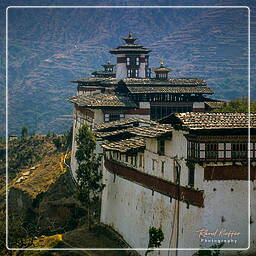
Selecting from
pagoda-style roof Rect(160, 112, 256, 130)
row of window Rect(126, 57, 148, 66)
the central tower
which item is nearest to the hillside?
pagoda-style roof Rect(160, 112, 256, 130)

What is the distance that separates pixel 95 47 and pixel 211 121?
292ft

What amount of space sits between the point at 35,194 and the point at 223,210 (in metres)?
42.2

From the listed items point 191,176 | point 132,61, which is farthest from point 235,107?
point 191,176

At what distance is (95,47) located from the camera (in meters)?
126

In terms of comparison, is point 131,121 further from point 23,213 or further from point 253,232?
point 253,232

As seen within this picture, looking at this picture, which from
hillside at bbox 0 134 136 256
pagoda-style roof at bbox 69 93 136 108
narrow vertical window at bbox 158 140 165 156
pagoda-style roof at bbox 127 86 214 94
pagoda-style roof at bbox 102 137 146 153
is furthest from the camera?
pagoda-style roof at bbox 127 86 214 94

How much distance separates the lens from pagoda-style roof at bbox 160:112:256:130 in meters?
37.3

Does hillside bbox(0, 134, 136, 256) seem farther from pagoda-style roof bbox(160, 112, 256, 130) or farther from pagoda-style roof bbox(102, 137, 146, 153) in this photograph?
pagoda-style roof bbox(160, 112, 256, 130)

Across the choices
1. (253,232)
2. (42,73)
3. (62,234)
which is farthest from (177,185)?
(42,73)

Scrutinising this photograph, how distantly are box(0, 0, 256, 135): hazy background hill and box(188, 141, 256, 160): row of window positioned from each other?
54463 mm

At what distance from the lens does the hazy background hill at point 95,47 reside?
105 m

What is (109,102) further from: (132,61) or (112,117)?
(132,61)

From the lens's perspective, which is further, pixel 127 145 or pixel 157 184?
pixel 127 145

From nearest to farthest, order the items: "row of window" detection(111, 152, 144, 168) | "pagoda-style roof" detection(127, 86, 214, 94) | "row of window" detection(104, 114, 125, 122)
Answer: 1. "row of window" detection(111, 152, 144, 168)
2. "row of window" detection(104, 114, 125, 122)
3. "pagoda-style roof" detection(127, 86, 214, 94)
